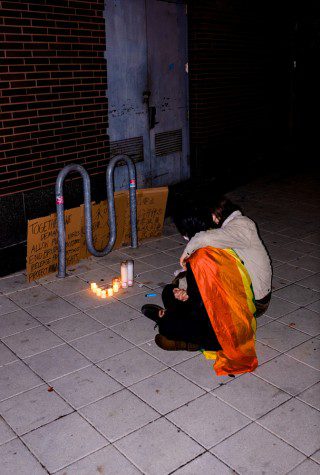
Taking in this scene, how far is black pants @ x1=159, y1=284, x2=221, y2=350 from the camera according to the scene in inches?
169

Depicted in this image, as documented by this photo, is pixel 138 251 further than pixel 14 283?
Yes

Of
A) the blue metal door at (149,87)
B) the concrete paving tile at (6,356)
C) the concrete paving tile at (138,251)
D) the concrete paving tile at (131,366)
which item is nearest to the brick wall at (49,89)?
the blue metal door at (149,87)

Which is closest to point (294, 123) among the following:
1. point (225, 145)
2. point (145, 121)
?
point (225, 145)

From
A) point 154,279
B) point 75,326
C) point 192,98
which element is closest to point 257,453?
point 75,326

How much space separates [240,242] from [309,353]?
121 cm

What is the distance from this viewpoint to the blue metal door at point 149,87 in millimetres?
7691

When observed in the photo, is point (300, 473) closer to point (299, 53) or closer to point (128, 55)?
point (128, 55)

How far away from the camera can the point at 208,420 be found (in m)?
3.74

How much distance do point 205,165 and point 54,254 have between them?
4.45 meters

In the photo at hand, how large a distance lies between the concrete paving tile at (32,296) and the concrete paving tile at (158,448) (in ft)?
7.96

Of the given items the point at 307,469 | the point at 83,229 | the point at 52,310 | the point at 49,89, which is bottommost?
the point at 307,469

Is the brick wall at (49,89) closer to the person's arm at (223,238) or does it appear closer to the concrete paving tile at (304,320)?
the person's arm at (223,238)

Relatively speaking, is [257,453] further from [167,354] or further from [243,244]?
[243,244]

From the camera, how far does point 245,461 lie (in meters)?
3.35
